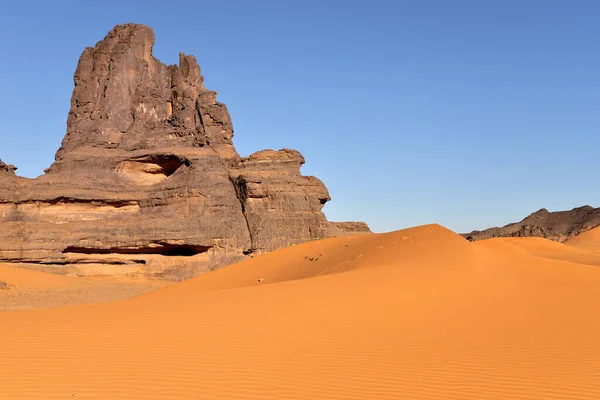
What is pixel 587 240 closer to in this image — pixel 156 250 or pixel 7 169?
pixel 156 250

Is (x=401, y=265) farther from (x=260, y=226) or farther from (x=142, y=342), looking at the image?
(x=260, y=226)

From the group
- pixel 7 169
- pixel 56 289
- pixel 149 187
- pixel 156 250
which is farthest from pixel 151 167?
pixel 56 289

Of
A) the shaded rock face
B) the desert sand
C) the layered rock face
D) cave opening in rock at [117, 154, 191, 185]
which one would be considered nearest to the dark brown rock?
the layered rock face

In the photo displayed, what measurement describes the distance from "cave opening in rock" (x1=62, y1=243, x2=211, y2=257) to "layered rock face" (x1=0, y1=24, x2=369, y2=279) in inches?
2.4

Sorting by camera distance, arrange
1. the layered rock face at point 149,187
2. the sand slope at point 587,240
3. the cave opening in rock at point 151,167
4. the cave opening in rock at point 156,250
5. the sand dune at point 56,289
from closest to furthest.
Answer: the sand dune at point 56,289 → the cave opening in rock at point 156,250 → the layered rock face at point 149,187 → the cave opening in rock at point 151,167 → the sand slope at point 587,240

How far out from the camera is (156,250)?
3247cm

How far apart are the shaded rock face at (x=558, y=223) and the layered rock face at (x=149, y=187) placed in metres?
29.0

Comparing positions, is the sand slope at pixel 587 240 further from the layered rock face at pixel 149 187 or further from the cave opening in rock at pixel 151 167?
the cave opening in rock at pixel 151 167

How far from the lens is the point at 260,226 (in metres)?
33.4

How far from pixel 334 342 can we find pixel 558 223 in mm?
68690

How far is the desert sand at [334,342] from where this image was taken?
17.1 feet

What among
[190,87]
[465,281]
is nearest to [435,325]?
[465,281]

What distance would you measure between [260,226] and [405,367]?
2766 cm

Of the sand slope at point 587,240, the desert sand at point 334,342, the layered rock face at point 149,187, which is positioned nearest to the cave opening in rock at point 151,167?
the layered rock face at point 149,187
